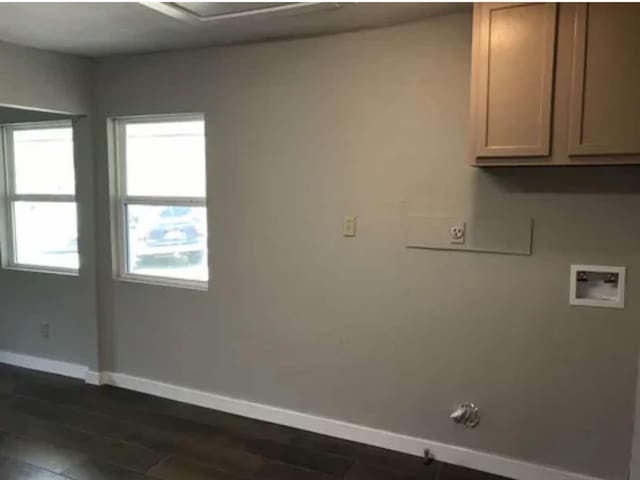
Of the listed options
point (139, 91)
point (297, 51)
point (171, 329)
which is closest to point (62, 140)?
point (139, 91)

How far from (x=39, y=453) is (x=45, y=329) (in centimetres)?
148

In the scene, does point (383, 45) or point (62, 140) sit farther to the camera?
point (62, 140)

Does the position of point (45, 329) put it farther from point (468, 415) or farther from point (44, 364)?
point (468, 415)

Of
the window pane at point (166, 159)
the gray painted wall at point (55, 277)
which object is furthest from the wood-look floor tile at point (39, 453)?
the window pane at point (166, 159)

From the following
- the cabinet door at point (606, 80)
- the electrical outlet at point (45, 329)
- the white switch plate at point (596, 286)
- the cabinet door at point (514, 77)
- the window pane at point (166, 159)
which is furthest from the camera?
the electrical outlet at point (45, 329)

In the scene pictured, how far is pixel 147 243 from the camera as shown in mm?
3854

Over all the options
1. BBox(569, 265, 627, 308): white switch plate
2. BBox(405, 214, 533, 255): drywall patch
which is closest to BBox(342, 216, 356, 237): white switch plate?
BBox(405, 214, 533, 255): drywall patch

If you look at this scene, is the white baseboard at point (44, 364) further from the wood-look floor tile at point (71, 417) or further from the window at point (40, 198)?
the window at point (40, 198)

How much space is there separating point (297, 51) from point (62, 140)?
7.02 feet

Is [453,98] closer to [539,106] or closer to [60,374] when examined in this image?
[539,106]

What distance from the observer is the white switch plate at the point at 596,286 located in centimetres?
249

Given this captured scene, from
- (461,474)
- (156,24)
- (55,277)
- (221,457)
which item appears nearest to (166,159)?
(156,24)

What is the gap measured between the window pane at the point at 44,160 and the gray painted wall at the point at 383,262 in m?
0.55

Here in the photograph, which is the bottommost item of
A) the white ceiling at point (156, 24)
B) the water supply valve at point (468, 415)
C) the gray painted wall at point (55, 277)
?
the water supply valve at point (468, 415)
